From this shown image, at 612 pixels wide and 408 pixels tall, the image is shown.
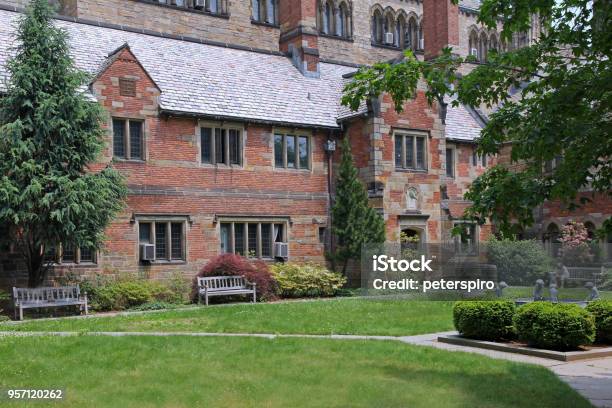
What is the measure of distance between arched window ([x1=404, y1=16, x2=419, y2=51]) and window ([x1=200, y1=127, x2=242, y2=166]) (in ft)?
71.8

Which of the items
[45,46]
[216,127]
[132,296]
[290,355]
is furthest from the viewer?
[216,127]

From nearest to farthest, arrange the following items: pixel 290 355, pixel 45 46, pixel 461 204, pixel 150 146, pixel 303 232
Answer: pixel 290 355
pixel 45 46
pixel 150 146
pixel 303 232
pixel 461 204

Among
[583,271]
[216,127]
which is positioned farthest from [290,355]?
[583,271]

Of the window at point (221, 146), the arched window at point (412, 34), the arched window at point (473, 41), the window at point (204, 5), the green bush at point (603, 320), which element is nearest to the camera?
the green bush at point (603, 320)

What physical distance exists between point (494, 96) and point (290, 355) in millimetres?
5393

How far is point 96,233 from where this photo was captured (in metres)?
19.6

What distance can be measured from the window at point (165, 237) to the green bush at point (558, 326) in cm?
1328

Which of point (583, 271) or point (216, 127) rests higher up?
point (216, 127)

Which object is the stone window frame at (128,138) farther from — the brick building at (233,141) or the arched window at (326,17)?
the arched window at (326,17)

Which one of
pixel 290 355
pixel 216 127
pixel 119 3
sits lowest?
pixel 290 355

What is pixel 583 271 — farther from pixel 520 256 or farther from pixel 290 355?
pixel 290 355

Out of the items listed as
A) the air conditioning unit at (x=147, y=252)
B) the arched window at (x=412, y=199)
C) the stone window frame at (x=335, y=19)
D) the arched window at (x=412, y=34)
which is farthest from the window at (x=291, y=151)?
the arched window at (x=412, y=34)

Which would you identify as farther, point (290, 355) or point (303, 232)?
point (303, 232)

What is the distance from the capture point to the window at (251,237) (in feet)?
79.8
